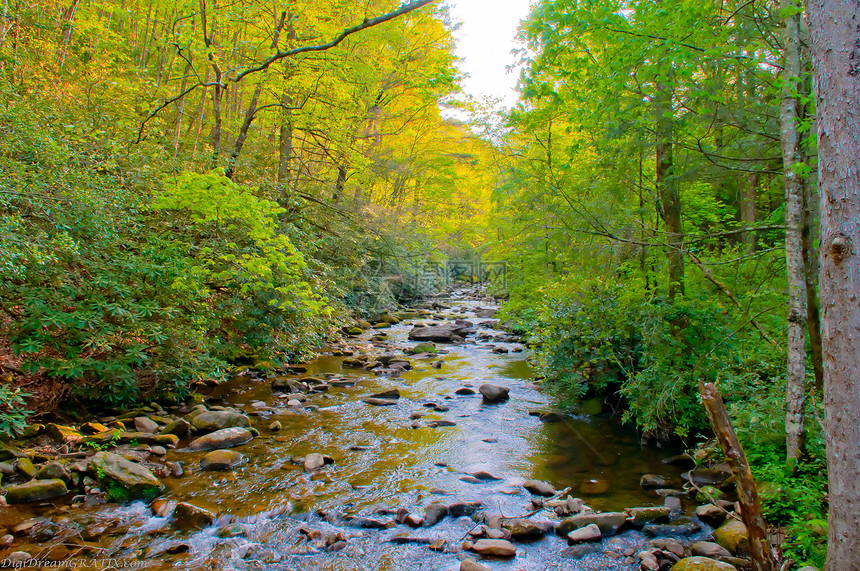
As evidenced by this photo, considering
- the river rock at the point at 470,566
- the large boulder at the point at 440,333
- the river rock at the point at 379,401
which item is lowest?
the river rock at the point at 470,566

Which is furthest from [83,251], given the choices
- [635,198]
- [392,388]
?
[635,198]

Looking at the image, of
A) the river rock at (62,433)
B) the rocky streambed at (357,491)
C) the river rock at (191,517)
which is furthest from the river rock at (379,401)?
the river rock at (62,433)

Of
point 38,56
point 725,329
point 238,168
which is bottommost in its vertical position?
point 725,329

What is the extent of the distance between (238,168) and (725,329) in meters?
10.9

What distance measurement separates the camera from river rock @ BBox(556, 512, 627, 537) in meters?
4.52

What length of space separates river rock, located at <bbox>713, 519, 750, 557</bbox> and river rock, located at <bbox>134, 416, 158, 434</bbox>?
6.88m

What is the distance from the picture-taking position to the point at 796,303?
14.4 ft

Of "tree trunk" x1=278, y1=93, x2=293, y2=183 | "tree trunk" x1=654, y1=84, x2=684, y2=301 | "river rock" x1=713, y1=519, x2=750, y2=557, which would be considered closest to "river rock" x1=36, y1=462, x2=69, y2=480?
"river rock" x1=713, y1=519, x2=750, y2=557

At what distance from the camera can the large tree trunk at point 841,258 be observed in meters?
2.61

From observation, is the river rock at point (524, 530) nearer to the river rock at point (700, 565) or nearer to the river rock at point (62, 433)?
the river rock at point (700, 565)

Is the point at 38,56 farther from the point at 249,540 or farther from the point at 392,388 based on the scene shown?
the point at 249,540

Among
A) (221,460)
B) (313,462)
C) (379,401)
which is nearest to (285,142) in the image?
(379,401)

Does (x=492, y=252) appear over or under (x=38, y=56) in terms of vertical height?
under

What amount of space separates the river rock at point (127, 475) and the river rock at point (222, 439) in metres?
1.08
